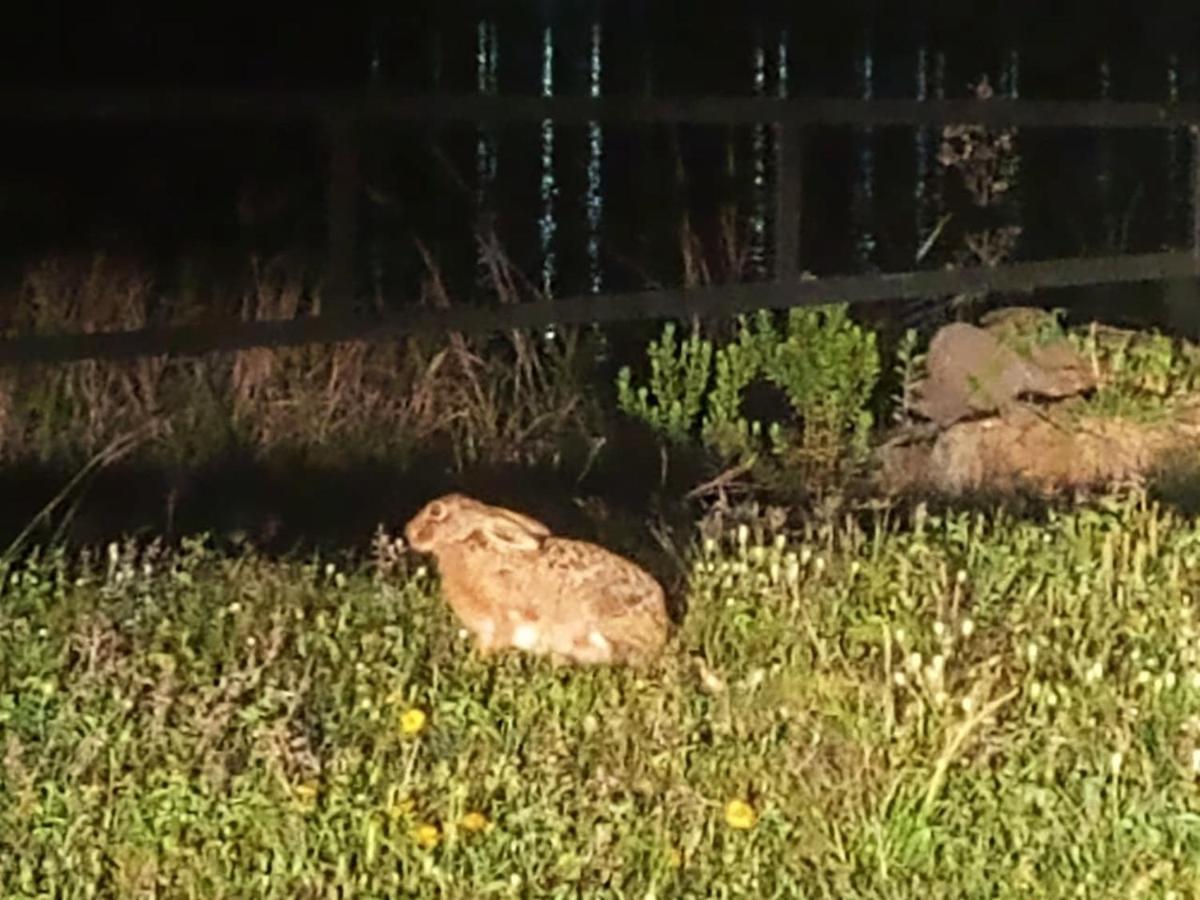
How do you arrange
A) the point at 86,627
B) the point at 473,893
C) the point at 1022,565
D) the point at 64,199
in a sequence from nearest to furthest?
the point at 473,893 → the point at 86,627 → the point at 1022,565 → the point at 64,199

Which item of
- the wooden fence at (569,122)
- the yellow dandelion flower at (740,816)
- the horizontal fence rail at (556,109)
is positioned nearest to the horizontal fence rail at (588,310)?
the wooden fence at (569,122)

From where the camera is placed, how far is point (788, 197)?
5.23 metres

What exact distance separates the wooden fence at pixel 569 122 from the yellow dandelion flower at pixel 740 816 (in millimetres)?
1752

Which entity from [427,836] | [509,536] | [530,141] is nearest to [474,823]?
[427,836]

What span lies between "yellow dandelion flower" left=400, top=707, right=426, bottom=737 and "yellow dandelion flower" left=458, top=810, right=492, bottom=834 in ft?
0.94

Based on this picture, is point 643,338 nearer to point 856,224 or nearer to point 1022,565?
point 856,224

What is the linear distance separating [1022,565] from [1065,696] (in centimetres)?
67

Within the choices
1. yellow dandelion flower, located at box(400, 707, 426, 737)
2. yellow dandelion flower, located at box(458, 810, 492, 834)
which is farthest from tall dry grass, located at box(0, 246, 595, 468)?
yellow dandelion flower, located at box(458, 810, 492, 834)

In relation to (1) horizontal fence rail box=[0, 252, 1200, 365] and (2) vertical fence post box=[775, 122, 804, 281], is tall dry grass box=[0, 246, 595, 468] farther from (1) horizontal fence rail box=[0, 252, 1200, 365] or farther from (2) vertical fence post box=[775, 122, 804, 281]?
(2) vertical fence post box=[775, 122, 804, 281]

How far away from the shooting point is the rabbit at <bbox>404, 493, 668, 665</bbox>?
11.8 feet

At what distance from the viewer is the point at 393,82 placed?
5918 millimetres

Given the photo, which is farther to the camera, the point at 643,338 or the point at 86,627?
the point at 643,338

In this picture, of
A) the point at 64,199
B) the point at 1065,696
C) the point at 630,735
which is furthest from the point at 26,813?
the point at 64,199

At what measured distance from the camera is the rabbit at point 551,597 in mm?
3600
